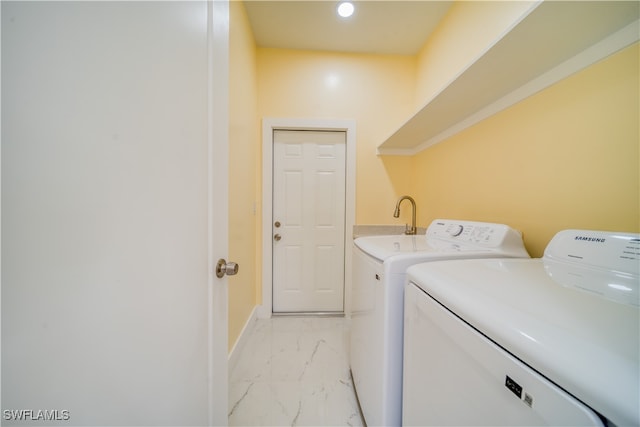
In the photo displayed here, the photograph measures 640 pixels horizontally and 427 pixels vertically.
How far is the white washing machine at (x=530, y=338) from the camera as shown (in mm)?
287

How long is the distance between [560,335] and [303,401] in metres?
1.32

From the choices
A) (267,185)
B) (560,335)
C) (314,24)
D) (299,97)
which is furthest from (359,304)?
(314,24)

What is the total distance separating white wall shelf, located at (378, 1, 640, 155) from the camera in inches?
25.4

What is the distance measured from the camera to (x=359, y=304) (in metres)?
1.11

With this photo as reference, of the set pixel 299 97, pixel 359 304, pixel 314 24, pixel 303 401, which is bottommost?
pixel 303 401

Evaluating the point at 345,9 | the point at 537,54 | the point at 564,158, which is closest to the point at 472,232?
the point at 564,158

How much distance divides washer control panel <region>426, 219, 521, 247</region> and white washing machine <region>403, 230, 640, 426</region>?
206 millimetres

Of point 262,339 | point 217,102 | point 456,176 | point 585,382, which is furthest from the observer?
point 262,339

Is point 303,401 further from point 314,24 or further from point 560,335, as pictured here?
point 314,24

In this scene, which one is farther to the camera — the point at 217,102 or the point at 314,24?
the point at 314,24

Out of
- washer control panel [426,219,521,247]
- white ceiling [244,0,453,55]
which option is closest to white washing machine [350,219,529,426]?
washer control panel [426,219,521,247]

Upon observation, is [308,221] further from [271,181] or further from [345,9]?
[345,9]

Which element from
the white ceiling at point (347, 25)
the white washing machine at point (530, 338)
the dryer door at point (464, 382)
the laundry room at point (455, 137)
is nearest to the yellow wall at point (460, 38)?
the laundry room at point (455, 137)

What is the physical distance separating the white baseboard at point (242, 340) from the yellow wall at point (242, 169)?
0.14 ft
